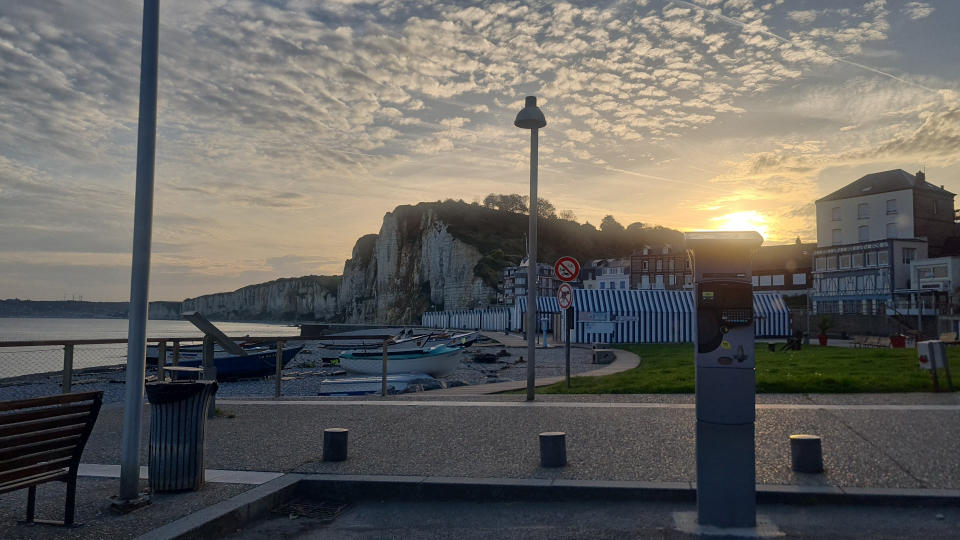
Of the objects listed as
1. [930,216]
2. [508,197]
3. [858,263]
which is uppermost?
[508,197]

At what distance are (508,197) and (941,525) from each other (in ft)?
601

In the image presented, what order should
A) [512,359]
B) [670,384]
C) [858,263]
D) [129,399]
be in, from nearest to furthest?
[129,399] → [670,384] → [512,359] → [858,263]

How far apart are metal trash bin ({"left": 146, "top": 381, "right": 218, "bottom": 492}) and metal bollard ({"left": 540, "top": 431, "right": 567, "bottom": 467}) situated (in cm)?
325

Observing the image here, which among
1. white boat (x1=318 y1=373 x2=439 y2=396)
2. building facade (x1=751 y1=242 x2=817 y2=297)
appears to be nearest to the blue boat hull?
white boat (x1=318 y1=373 x2=439 y2=396)

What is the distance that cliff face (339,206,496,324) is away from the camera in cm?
11662

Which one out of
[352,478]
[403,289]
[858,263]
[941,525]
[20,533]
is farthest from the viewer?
[403,289]

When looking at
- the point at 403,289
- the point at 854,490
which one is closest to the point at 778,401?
the point at 854,490

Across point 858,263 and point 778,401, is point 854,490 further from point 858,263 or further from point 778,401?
point 858,263

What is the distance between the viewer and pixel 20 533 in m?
4.87

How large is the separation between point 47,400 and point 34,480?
566 millimetres

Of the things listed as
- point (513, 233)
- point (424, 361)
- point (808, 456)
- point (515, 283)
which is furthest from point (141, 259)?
point (513, 233)

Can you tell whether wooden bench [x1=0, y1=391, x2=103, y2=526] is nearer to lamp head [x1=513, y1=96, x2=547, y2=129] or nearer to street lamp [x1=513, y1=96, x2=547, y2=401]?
street lamp [x1=513, y1=96, x2=547, y2=401]

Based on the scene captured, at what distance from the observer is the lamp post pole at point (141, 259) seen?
5559 mm

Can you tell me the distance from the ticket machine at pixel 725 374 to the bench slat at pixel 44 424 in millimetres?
4629
